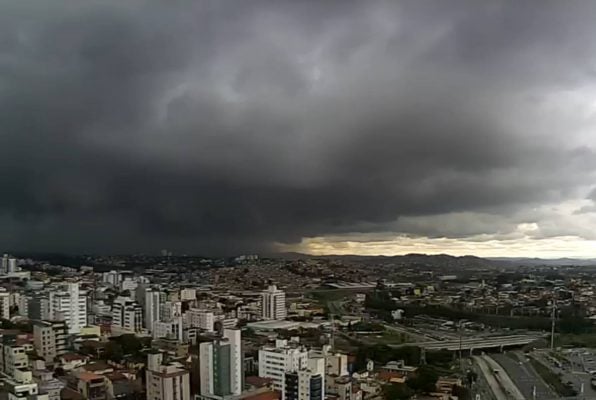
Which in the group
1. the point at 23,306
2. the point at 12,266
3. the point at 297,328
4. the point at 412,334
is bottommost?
the point at 412,334

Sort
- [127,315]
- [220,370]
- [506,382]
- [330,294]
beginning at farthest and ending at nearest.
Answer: [330,294] < [127,315] < [506,382] < [220,370]

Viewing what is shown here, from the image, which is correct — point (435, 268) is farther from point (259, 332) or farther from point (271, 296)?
point (259, 332)

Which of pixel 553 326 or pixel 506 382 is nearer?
pixel 506 382

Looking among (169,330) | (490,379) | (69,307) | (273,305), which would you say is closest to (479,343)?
(490,379)

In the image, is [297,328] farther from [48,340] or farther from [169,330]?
[48,340]

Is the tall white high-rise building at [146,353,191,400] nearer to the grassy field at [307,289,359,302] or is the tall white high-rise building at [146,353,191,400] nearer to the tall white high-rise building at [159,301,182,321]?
the tall white high-rise building at [159,301,182,321]

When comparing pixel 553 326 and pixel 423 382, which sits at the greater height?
pixel 423 382

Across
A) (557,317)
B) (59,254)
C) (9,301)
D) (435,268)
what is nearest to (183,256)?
(59,254)
